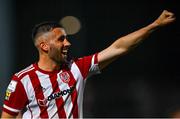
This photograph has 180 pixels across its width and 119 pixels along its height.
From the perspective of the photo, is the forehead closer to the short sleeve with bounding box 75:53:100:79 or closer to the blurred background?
the short sleeve with bounding box 75:53:100:79

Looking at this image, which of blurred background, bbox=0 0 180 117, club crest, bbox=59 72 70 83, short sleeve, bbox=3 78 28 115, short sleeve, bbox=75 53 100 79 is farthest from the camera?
blurred background, bbox=0 0 180 117

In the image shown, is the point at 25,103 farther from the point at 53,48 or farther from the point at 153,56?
the point at 153,56

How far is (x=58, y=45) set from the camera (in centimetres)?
554

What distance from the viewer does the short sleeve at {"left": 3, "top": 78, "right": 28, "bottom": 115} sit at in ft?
17.7

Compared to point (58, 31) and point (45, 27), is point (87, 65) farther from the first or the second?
point (45, 27)

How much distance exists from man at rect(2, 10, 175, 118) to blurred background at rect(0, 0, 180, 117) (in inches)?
166

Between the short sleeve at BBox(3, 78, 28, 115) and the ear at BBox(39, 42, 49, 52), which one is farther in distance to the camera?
the ear at BBox(39, 42, 49, 52)

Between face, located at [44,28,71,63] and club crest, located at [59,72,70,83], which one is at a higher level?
face, located at [44,28,71,63]

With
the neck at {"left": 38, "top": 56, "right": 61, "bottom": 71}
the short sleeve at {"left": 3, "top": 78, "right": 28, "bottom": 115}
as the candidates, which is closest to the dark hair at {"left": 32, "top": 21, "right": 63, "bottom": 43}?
the neck at {"left": 38, "top": 56, "right": 61, "bottom": 71}

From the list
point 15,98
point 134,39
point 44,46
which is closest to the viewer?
point 15,98

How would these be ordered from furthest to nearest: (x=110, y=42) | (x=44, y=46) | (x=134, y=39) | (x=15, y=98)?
(x=110, y=42)
(x=44, y=46)
(x=134, y=39)
(x=15, y=98)

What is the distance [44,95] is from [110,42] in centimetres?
509

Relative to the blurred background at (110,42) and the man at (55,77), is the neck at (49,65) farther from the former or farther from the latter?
the blurred background at (110,42)

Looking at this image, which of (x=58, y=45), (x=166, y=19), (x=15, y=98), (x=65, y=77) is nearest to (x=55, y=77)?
(x=65, y=77)
